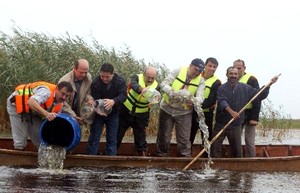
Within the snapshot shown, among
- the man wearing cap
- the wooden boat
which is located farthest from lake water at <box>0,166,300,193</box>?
the man wearing cap

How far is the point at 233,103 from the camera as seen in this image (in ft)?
40.9

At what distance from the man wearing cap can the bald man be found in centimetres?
132

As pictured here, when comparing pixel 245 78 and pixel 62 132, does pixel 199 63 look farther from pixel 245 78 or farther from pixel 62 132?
pixel 62 132

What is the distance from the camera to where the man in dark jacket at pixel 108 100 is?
11.7 metres

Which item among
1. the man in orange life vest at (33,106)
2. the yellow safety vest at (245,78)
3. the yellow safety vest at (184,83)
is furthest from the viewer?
the yellow safety vest at (245,78)

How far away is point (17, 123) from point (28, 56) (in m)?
5.89

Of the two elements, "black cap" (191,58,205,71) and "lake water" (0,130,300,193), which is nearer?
"lake water" (0,130,300,193)

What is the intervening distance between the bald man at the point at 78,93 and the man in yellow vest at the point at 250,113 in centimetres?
276

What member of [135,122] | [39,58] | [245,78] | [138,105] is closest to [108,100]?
[138,105]

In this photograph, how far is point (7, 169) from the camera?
36.8 ft

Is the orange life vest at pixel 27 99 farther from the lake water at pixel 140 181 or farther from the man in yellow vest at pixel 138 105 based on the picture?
the man in yellow vest at pixel 138 105

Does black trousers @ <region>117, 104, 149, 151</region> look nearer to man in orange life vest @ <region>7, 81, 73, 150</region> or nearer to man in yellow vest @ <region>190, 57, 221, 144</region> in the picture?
man in yellow vest @ <region>190, 57, 221, 144</region>

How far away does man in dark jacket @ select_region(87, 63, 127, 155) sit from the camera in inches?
462

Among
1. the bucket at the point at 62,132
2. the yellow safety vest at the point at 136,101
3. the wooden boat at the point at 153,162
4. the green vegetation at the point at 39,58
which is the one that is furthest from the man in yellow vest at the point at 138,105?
the green vegetation at the point at 39,58
